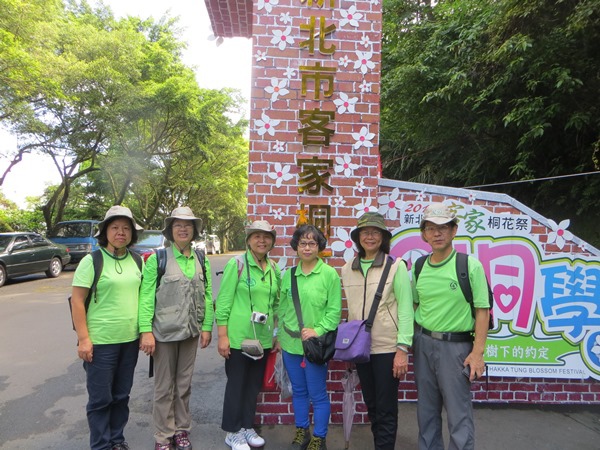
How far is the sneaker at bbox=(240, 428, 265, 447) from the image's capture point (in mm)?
3084

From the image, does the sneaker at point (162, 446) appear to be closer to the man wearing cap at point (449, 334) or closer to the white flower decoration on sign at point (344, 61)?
the man wearing cap at point (449, 334)

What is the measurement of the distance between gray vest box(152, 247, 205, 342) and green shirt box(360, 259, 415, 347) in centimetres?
124

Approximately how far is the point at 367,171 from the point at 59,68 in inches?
477

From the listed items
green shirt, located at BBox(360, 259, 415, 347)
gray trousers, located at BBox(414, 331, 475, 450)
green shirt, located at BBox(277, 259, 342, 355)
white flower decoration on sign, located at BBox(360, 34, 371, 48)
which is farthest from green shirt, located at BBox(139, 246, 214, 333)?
white flower decoration on sign, located at BBox(360, 34, 371, 48)

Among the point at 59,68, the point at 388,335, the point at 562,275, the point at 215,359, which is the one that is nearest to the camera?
the point at 388,335

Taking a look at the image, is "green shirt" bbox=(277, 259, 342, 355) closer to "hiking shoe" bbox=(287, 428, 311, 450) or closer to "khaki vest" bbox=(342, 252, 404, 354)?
"khaki vest" bbox=(342, 252, 404, 354)

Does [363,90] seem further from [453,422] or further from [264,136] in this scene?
[453,422]

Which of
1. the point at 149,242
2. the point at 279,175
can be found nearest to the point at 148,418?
the point at 279,175

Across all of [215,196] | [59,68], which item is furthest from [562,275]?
[215,196]

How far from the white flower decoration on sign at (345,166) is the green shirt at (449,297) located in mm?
1183

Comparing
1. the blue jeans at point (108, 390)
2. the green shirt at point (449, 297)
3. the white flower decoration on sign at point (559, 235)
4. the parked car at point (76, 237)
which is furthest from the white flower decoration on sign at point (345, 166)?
the parked car at point (76, 237)

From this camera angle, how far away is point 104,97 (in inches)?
572

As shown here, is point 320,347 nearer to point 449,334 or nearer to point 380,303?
point 380,303

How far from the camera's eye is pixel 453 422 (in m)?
2.60
